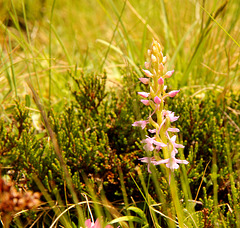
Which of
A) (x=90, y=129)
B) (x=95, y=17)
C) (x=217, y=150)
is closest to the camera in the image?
(x=217, y=150)

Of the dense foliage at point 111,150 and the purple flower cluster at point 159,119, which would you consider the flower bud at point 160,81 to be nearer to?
the purple flower cluster at point 159,119

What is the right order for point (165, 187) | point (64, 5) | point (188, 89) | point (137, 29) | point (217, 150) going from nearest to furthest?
1. point (165, 187)
2. point (217, 150)
3. point (188, 89)
4. point (137, 29)
5. point (64, 5)

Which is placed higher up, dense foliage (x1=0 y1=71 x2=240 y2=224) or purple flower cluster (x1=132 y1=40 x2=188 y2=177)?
purple flower cluster (x1=132 y1=40 x2=188 y2=177)

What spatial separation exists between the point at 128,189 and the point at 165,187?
31 centimetres

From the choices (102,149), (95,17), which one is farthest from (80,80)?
(95,17)

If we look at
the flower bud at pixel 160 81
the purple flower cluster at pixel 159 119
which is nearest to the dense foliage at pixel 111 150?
the purple flower cluster at pixel 159 119

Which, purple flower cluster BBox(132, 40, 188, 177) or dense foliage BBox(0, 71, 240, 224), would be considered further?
dense foliage BBox(0, 71, 240, 224)

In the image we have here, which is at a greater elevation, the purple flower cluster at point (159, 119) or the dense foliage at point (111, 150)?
the purple flower cluster at point (159, 119)

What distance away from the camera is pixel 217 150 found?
2018 mm

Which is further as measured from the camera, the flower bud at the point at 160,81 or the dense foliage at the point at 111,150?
the dense foliage at the point at 111,150

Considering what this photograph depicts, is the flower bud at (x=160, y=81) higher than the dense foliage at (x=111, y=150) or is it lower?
higher

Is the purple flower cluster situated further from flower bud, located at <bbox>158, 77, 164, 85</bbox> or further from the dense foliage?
the dense foliage

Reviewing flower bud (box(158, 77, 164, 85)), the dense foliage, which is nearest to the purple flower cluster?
flower bud (box(158, 77, 164, 85))

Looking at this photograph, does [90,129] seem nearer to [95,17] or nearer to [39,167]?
[39,167]
